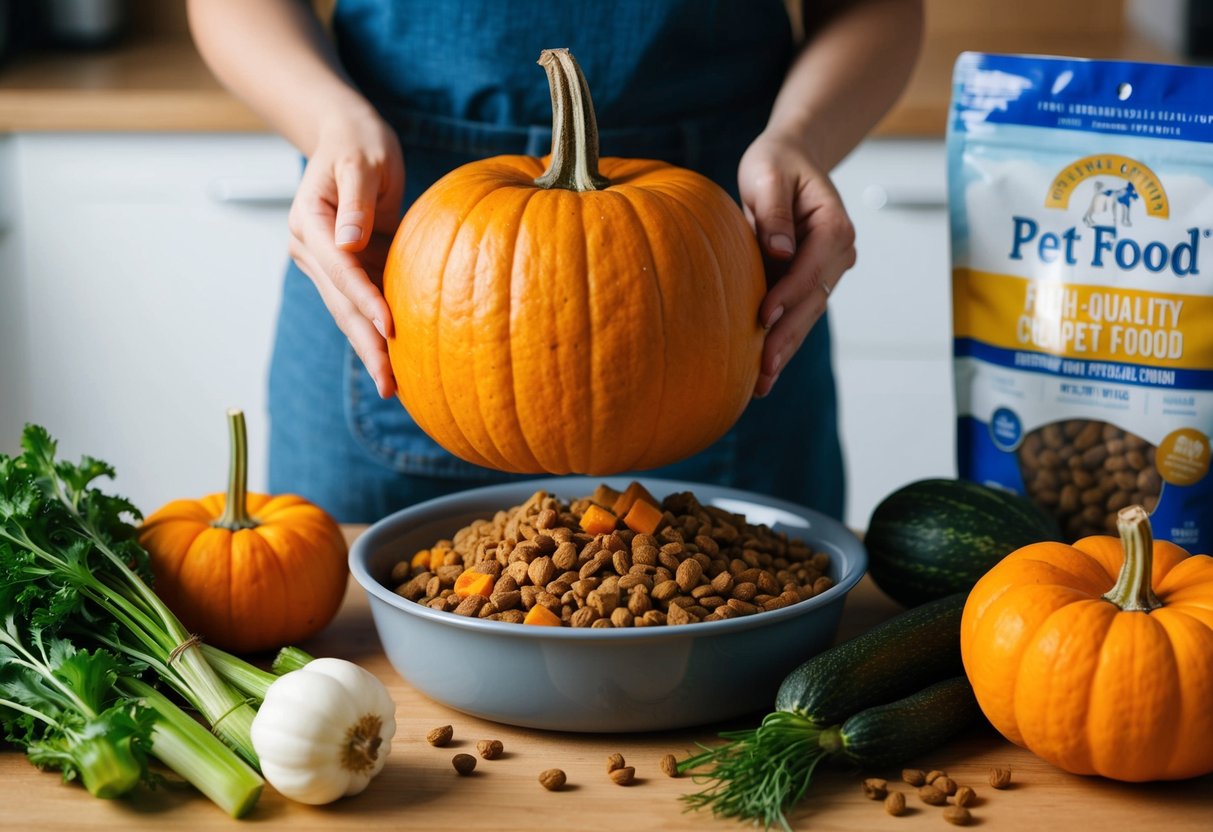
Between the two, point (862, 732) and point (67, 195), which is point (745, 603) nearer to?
point (862, 732)

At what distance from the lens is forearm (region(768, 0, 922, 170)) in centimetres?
128

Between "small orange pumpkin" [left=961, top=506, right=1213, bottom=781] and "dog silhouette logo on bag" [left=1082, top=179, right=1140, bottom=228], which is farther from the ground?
"dog silhouette logo on bag" [left=1082, top=179, right=1140, bottom=228]

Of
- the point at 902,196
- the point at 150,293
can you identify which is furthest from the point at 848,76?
the point at 150,293

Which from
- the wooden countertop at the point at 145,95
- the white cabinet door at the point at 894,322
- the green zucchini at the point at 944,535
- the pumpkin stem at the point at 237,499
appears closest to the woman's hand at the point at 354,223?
the pumpkin stem at the point at 237,499

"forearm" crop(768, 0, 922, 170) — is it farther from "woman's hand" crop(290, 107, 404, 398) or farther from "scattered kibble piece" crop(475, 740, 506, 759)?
"scattered kibble piece" crop(475, 740, 506, 759)

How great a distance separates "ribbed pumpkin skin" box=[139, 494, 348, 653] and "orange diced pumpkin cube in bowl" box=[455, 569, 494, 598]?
154 mm

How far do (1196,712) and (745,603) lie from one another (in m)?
0.30

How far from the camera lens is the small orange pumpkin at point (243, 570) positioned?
3.48 feet

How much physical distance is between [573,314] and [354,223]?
0.20 metres

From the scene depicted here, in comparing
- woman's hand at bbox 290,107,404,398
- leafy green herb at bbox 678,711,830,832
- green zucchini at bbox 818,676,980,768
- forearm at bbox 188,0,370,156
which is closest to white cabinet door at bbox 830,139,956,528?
forearm at bbox 188,0,370,156

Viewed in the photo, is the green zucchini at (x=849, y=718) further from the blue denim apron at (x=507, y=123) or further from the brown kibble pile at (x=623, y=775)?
the blue denim apron at (x=507, y=123)

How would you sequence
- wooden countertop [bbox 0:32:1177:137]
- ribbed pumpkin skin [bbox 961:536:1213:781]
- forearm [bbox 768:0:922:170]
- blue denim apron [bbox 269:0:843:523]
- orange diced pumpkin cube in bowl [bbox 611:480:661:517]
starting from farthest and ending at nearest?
wooden countertop [bbox 0:32:1177:137], blue denim apron [bbox 269:0:843:523], forearm [bbox 768:0:922:170], orange diced pumpkin cube in bowl [bbox 611:480:661:517], ribbed pumpkin skin [bbox 961:536:1213:781]

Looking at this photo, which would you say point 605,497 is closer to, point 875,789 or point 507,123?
point 875,789

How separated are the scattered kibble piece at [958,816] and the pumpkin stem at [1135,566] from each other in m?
0.17
